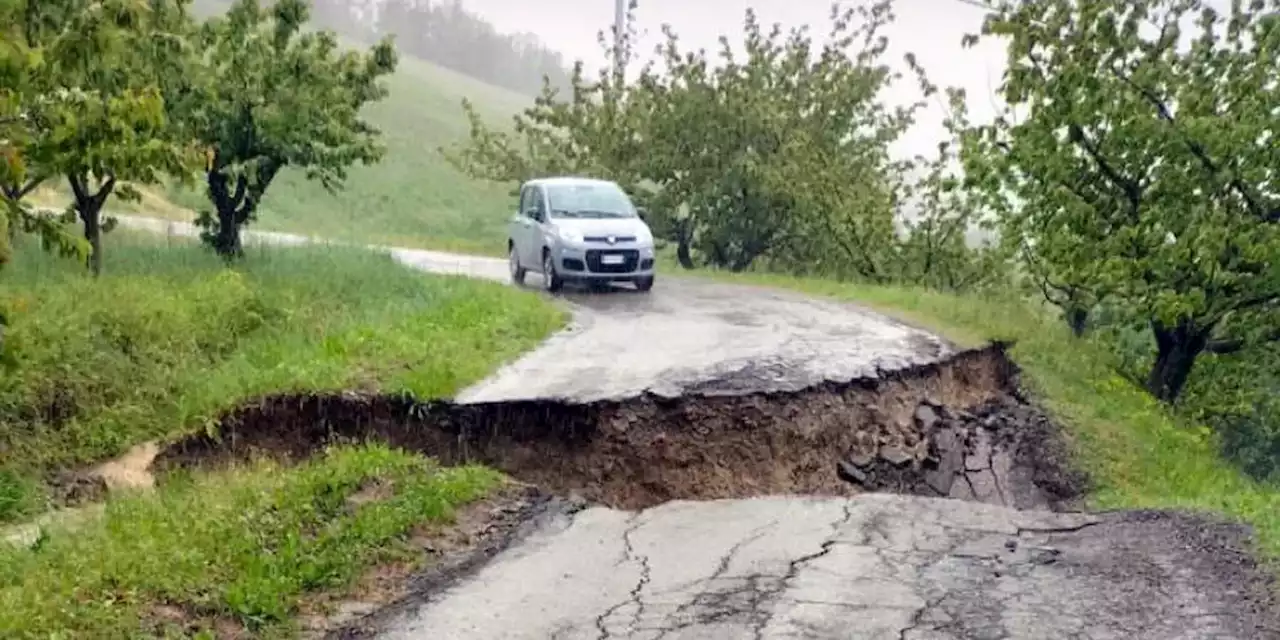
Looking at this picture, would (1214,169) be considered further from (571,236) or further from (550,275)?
(550,275)

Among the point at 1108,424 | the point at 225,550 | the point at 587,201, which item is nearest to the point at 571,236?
the point at 587,201

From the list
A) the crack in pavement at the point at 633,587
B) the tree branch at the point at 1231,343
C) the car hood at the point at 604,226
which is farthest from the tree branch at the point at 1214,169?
the crack in pavement at the point at 633,587

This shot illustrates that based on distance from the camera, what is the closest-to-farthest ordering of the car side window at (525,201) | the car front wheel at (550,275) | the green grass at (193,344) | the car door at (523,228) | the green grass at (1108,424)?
the green grass at (1108,424)
the green grass at (193,344)
the car front wheel at (550,275)
the car door at (523,228)
the car side window at (525,201)

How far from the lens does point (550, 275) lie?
1823 cm

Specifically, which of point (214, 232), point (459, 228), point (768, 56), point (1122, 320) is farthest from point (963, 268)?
point (459, 228)

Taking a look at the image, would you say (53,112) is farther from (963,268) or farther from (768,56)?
(768,56)

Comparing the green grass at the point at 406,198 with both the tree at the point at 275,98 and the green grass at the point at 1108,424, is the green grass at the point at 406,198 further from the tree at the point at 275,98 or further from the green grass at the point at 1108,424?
the green grass at the point at 1108,424

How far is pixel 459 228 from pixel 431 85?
39.7m

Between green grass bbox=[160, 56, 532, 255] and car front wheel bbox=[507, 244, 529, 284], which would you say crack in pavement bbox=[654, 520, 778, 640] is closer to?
car front wheel bbox=[507, 244, 529, 284]

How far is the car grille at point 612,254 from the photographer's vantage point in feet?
58.2

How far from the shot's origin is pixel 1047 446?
12.5m

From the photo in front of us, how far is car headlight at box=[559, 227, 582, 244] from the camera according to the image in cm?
1772

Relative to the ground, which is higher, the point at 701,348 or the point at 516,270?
the point at 516,270

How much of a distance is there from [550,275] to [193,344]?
21.3 ft
